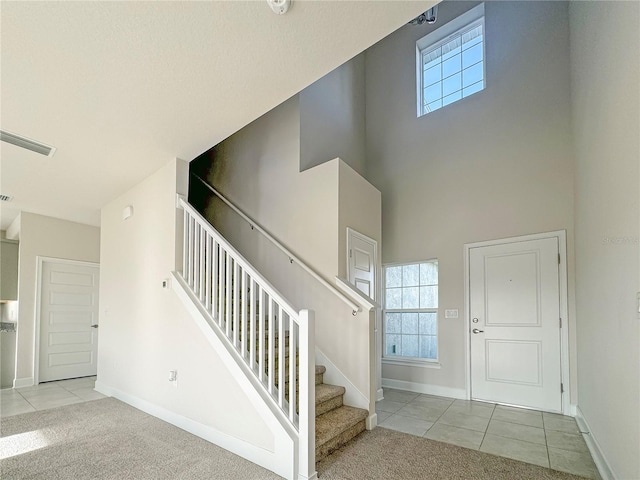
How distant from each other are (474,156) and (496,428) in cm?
310

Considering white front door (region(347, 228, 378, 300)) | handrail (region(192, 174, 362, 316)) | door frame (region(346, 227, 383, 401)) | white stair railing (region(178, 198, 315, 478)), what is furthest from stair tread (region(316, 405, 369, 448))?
white front door (region(347, 228, 378, 300))

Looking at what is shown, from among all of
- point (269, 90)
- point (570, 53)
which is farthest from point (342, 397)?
point (570, 53)

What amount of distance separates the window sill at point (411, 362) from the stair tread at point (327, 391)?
69.2 inches

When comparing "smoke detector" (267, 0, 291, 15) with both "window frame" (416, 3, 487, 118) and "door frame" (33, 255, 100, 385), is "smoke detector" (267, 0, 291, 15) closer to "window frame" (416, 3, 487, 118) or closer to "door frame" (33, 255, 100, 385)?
"window frame" (416, 3, 487, 118)

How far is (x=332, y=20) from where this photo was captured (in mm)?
1846

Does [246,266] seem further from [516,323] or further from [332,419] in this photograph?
[516,323]

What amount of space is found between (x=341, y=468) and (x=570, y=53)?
464 centimetres

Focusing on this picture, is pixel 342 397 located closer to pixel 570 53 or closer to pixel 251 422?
pixel 251 422

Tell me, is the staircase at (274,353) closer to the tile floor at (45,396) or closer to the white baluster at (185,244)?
the white baluster at (185,244)

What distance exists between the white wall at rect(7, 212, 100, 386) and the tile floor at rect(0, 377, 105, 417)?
410mm

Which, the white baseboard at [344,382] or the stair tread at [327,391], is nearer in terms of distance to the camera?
the stair tread at [327,391]

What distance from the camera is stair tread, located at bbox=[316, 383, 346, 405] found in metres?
3.00

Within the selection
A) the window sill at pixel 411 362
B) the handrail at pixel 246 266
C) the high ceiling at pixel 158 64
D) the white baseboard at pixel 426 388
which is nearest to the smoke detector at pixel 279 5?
the high ceiling at pixel 158 64

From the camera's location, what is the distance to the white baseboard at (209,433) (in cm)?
244
